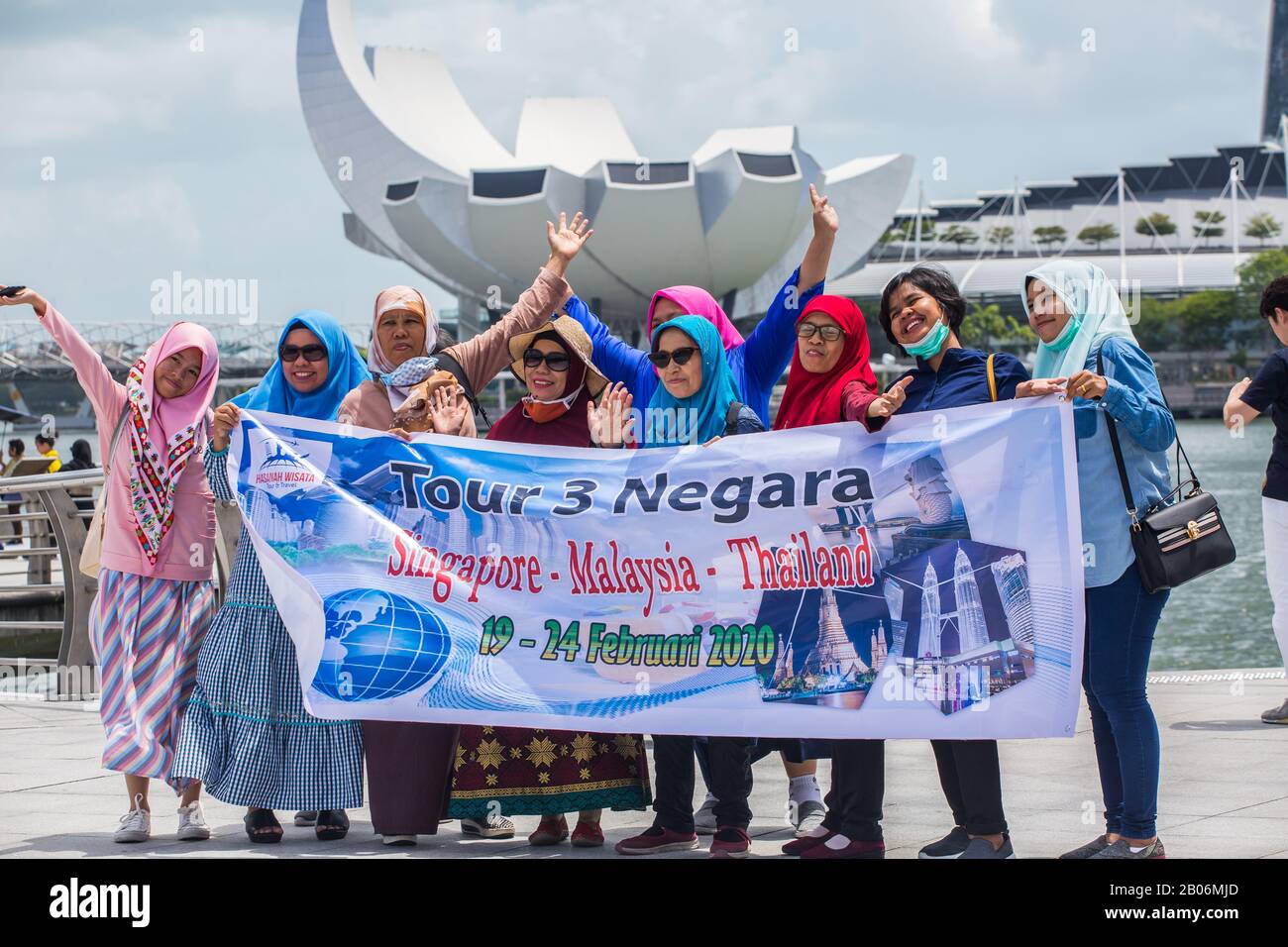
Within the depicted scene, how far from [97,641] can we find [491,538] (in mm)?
1262

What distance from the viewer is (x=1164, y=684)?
687 centimetres

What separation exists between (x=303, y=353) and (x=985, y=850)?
2268 millimetres

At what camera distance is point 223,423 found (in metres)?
4.12

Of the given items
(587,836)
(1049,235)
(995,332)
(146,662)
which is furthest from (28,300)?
(1049,235)

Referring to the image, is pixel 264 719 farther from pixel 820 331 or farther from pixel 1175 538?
pixel 1175 538

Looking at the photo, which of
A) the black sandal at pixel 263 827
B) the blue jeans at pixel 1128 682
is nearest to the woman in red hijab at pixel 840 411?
the blue jeans at pixel 1128 682

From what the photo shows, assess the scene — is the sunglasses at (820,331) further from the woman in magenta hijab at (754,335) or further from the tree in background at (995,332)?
the tree in background at (995,332)

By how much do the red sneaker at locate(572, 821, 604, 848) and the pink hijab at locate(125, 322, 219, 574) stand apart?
1447 mm

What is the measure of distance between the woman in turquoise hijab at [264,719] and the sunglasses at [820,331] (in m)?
1.31

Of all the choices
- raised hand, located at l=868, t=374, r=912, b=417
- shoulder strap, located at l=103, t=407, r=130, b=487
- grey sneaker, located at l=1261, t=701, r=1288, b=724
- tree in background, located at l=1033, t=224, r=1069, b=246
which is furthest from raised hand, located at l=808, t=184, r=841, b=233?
tree in background, located at l=1033, t=224, r=1069, b=246

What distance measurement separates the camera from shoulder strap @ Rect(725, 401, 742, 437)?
381 centimetres

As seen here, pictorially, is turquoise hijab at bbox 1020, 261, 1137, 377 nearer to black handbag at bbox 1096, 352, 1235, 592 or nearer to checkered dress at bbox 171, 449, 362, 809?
black handbag at bbox 1096, 352, 1235, 592
